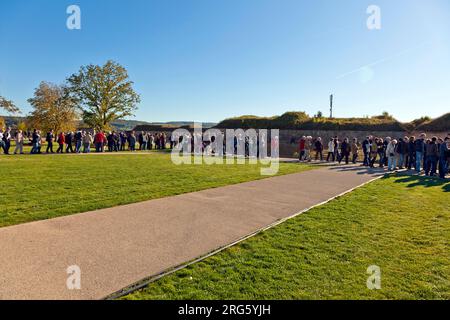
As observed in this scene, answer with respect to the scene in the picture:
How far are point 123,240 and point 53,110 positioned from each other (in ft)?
166

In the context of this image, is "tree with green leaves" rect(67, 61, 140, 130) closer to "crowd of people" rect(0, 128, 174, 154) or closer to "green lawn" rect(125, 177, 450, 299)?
"crowd of people" rect(0, 128, 174, 154)

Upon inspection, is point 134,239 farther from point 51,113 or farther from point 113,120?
point 51,113

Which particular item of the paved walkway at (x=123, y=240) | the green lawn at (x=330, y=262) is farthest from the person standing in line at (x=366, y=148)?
the green lawn at (x=330, y=262)

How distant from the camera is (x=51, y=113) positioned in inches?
1860

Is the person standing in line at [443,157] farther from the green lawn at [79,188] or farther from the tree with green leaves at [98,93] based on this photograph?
the tree with green leaves at [98,93]

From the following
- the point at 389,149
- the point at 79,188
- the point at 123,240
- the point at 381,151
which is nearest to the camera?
the point at 123,240

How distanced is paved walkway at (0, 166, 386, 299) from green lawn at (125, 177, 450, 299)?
46cm

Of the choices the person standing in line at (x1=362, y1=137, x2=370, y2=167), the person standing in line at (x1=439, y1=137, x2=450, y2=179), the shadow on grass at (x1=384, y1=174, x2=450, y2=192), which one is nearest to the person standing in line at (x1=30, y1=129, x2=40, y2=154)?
the person standing in line at (x1=362, y1=137, x2=370, y2=167)

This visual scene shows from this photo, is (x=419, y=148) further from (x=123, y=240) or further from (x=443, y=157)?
(x=123, y=240)

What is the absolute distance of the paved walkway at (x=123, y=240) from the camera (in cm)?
346

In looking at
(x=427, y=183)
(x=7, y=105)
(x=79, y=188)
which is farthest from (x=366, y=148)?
(x=7, y=105)

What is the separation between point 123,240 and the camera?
4828 mm
